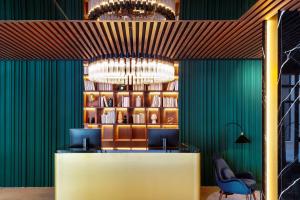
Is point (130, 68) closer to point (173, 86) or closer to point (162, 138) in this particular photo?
point (162, 138)

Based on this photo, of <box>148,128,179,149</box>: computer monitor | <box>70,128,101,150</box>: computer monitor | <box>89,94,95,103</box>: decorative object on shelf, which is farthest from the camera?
<box>89,94,95,103</box>: decorative object on shelf

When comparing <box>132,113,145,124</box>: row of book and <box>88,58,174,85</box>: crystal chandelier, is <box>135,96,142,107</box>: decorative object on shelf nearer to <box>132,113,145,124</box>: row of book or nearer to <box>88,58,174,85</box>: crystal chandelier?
<box>132,113,145,124</box>: row of book

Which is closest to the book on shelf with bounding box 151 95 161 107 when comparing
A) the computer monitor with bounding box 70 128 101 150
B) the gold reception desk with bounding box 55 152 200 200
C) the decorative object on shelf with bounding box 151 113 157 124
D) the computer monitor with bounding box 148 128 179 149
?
the decorative object on shelf with bounding box 151 113 157 124

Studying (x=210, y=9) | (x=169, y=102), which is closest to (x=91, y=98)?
(x=169, y=102)

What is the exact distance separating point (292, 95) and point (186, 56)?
3490 mm

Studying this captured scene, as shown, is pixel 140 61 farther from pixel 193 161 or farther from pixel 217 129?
pixel 217 129

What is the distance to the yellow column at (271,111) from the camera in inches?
189

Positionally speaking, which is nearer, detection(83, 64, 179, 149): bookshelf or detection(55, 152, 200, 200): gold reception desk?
detection(55, 152, 200, 200): gold reception desk

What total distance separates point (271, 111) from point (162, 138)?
1.93 m

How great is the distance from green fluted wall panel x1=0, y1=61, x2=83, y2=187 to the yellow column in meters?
→ 4.83

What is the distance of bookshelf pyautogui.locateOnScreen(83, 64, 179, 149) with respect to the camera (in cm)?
815

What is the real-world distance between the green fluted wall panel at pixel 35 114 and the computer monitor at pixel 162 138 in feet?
9.73

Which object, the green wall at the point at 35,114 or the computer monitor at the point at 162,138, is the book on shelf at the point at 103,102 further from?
the computer monitor at the point at 162,138

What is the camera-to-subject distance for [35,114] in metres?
8.29
